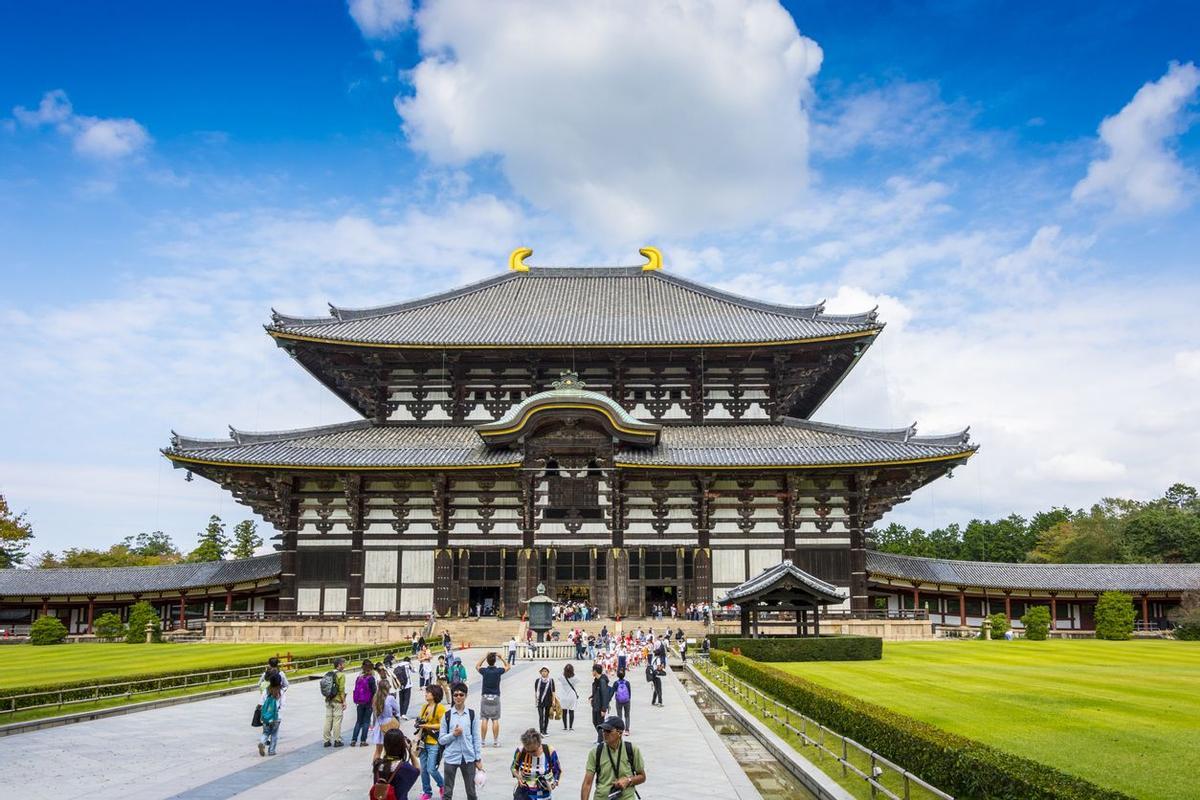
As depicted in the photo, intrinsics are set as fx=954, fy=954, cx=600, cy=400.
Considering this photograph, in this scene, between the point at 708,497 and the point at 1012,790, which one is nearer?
the point at 1012,790

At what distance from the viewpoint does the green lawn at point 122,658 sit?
32531 mm

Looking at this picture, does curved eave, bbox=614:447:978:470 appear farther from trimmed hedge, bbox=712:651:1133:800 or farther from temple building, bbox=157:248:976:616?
trimmed hedge, bbox=712:651:1133:800

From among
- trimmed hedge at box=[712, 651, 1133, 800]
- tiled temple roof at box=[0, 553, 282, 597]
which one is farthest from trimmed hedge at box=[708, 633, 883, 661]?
tiled temple roof at box=[0, 553, 282, 597]

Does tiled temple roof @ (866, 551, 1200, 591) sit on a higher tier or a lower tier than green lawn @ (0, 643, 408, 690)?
higher

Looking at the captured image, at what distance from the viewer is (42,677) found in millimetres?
31594

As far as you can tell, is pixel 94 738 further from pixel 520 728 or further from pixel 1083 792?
pixel 1083 792

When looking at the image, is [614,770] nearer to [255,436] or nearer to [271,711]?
[271,711]

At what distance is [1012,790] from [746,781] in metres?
5.45

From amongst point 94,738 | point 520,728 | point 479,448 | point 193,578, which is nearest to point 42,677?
point 94,738

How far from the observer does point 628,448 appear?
50.8 metres

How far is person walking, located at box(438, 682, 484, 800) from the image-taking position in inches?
531

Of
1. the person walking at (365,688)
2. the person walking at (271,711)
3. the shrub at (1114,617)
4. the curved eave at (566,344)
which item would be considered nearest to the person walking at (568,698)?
the person walking at (365,688)

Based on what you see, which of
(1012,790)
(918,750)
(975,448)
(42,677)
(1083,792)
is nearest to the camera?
(1083,792)

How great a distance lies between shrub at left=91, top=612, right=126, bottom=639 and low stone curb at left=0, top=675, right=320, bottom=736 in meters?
28.6
